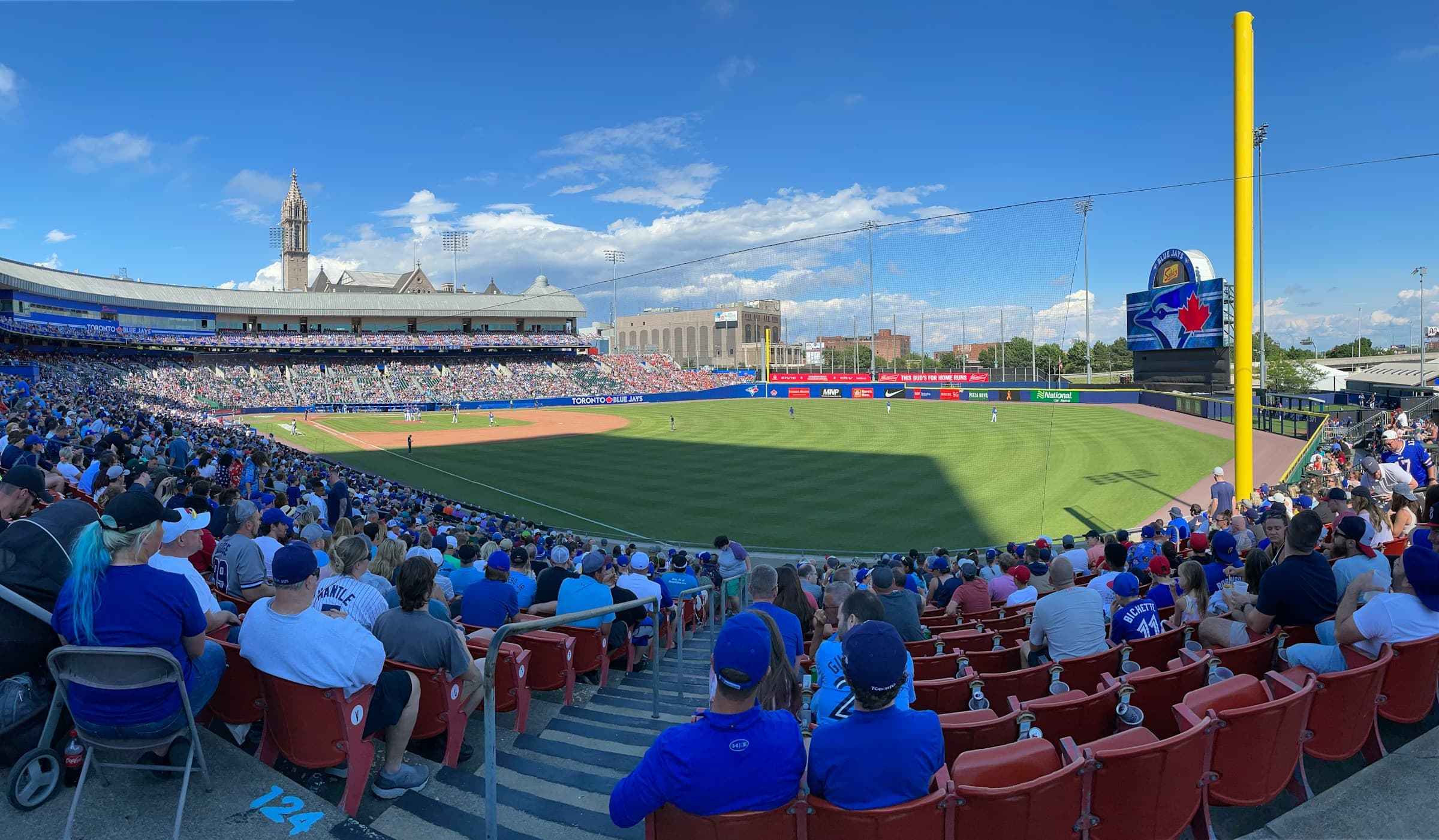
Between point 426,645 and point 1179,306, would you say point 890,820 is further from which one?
point 1179,306

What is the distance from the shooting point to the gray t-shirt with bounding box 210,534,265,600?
237 inches

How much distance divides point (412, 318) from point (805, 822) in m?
97.0

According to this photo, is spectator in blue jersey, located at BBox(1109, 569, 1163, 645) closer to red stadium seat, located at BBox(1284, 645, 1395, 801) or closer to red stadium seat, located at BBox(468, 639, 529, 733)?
red stadium seat, located at BBox(1284, 645, 1395, 801)

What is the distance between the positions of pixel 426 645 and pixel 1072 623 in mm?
4393

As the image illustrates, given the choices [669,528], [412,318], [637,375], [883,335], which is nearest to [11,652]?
[669,528]

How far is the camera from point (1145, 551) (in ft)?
34.7

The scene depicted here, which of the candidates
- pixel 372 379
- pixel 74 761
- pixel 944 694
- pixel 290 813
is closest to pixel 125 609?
pixel 74 761

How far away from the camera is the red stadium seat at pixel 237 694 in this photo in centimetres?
401

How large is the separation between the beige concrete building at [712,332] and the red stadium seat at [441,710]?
17164cm

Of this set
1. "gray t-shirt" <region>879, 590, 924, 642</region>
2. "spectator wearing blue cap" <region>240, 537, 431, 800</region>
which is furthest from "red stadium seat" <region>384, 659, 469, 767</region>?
"gray t-shirt" <region>879, 590, 924, 642</region>

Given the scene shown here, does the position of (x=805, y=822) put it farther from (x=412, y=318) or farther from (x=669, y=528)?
(x=412, y=318)

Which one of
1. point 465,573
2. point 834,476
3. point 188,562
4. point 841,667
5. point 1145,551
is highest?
point 188,562

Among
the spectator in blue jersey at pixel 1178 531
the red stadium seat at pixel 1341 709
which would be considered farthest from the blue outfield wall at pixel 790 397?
the red stadium seat at pixel 1341 709

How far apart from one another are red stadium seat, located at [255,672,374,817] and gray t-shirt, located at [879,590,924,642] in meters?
3.51
